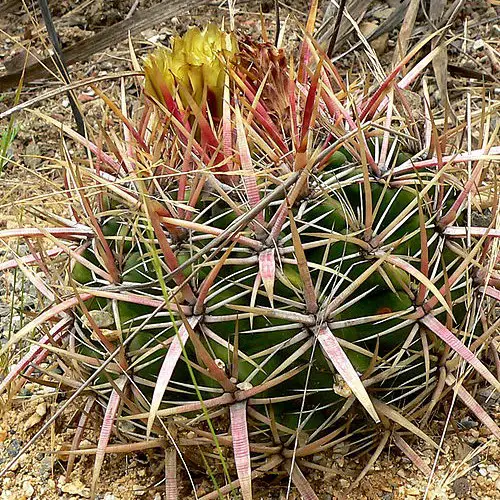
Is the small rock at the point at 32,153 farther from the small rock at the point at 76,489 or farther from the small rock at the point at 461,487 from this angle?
the small rock at the point at 461,487

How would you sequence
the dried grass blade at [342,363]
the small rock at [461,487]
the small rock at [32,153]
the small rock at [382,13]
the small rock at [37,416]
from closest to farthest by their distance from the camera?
the dried grass blade at [342,363]
the small rock at [461,487]
the small rock at [37,416]
the small rock at [32,153]
the small rock at [382,13]

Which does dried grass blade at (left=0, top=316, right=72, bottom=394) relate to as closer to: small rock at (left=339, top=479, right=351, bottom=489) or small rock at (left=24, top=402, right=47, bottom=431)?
small rock at (left=24, top=402, right=47, bottom=431)

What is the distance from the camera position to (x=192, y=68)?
1011 mm

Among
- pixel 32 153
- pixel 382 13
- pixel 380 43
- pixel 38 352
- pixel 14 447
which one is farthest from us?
pixel 382 13

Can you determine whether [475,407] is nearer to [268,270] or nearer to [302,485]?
[302,485]

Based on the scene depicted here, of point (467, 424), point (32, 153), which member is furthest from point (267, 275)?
point (32, 153)

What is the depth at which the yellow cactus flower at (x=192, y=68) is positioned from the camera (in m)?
1.01

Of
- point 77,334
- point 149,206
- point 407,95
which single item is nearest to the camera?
point 149,206

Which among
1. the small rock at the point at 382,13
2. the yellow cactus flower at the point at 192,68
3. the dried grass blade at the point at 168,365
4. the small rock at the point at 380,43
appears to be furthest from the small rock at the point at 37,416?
the small rock at the point at 382,13

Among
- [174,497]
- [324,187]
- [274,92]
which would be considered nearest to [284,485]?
[174,497]

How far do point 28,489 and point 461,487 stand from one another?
64 centimetres

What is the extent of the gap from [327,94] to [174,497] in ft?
1.86

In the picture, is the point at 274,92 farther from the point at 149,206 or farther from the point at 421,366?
the point at 421,366

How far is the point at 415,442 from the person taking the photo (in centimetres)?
115
